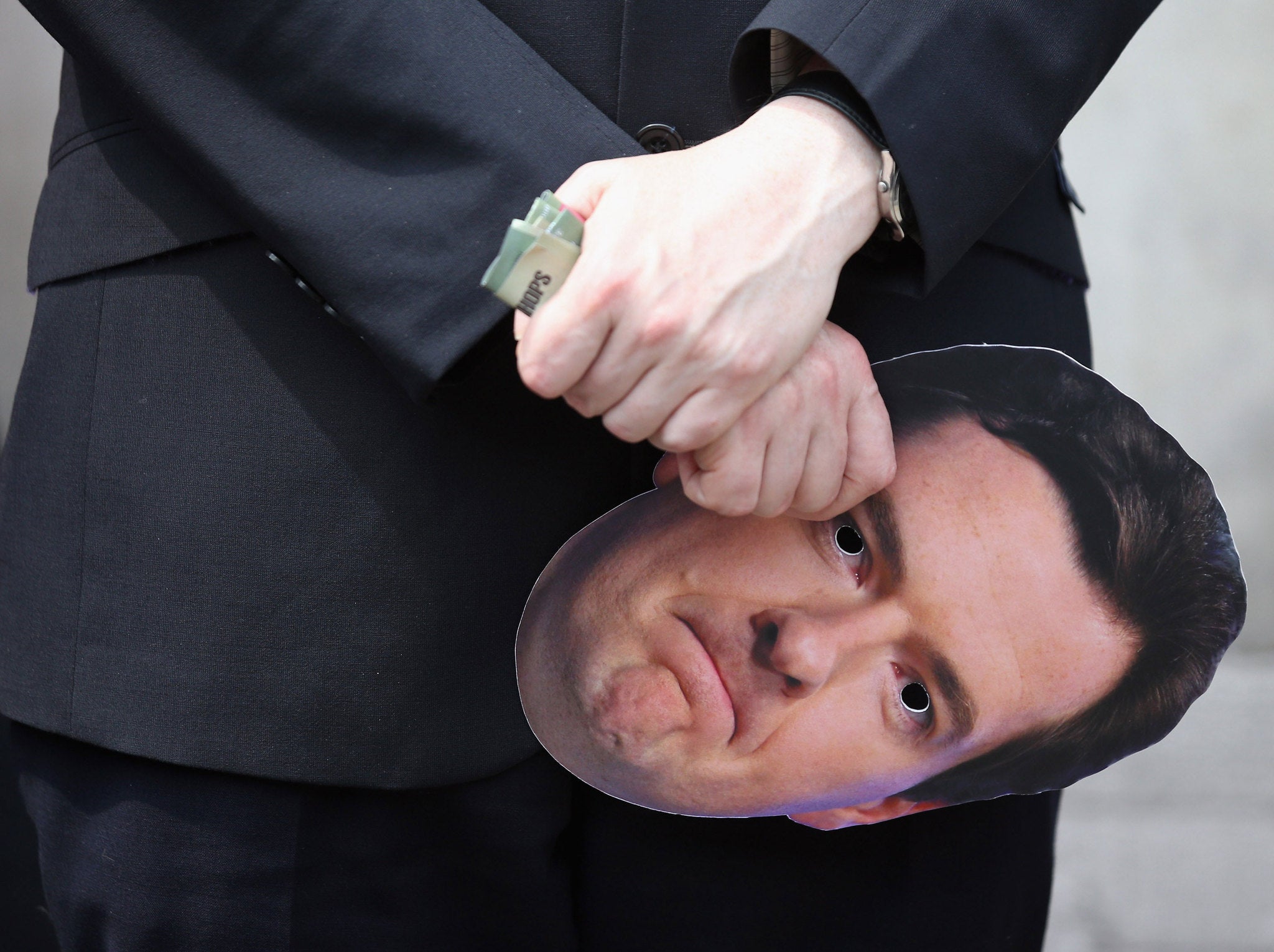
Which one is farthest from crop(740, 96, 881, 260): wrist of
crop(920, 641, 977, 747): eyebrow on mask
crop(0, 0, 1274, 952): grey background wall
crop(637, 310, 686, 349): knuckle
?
crop(0, 0, 1274, 952): grey background wall

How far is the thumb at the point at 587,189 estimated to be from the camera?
0.47 metres

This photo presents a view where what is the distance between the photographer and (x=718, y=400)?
0.47 meters

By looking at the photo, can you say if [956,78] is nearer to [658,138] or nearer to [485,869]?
[658,138]

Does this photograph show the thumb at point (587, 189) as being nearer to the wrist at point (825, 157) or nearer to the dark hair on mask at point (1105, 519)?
the wrist at point (825, 157)

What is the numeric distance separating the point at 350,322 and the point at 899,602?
36cm

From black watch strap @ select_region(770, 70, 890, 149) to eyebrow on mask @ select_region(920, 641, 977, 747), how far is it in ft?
0.99

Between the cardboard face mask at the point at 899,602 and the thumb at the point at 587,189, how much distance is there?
20cm

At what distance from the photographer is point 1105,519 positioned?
0.61 metres

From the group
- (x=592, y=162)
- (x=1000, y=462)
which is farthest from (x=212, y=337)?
(x=1000, y=462)

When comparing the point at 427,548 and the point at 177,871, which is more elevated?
the point at 427,548

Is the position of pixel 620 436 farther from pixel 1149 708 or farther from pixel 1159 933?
pixel 1159 933

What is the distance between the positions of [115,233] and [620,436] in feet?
1.13

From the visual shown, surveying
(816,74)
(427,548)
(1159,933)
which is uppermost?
(816,74)

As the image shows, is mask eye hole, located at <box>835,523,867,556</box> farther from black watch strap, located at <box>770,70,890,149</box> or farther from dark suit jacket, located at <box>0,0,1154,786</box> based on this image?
black watch strap, located at <box>770,70,890,149</box>
